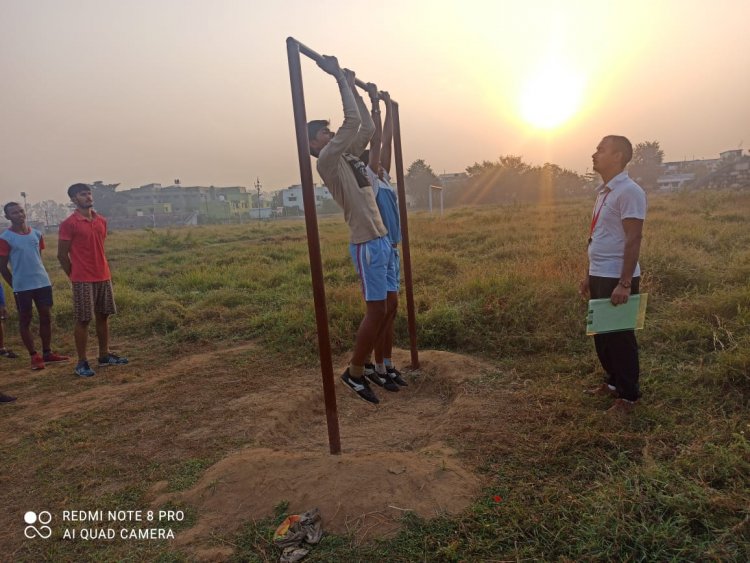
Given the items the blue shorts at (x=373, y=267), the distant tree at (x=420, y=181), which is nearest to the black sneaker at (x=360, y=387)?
the blue shorts at (x=373, y=267)

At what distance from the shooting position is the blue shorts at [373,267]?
9.78 ft

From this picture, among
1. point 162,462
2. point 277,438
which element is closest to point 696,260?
point 277,438

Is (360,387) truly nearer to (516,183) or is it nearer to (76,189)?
(76,189)

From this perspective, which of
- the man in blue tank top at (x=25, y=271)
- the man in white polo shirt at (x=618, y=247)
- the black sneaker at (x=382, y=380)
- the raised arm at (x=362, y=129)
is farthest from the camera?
the man in blue tank top at (x=25, y=271)

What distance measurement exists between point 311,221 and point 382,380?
146cm

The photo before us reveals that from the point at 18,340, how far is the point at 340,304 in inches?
173

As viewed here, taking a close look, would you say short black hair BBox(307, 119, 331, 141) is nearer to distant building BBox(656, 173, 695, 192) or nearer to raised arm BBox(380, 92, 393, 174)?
raised arm BBox(380, 92, 393, 174)

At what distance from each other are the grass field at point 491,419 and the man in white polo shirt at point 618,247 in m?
0.28

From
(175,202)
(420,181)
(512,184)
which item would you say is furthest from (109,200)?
(512,184)

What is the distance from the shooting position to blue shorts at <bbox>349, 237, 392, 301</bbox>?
298cm

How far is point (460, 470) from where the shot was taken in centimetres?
261

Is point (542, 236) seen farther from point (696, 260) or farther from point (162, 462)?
point (162, 462)

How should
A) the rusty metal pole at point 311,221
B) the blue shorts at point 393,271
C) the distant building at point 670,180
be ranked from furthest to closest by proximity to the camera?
the distant building at point 670,180 < the blue shorts at point 393,271 < the rusty metal pole at point 311,221

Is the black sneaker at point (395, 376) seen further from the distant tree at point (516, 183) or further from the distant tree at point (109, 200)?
the distant tree at point (109, 200)
